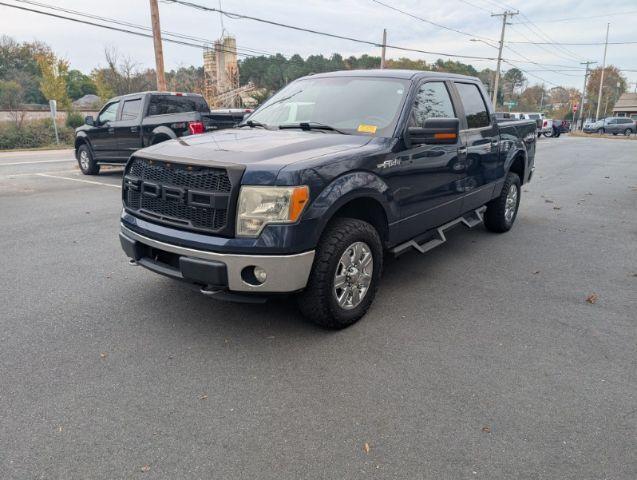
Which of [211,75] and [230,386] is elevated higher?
[211,75]

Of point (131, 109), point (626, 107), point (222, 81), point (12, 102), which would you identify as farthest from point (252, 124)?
point (626, 107)

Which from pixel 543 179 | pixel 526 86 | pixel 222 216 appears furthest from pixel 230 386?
pixel 526 86

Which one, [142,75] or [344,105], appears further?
[142,75]

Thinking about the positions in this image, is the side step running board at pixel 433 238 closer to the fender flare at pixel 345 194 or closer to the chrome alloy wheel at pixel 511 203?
the fender flare at pixel 345 194

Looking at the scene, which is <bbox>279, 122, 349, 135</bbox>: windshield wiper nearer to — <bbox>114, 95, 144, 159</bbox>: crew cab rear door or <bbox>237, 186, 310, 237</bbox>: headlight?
<bbox>237, 186, 310, 237</bbox>: headlight

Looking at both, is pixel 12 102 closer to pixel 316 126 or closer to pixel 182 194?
pixel 316 126

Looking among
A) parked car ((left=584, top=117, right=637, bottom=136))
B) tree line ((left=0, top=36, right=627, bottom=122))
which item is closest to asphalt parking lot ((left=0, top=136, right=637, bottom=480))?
tree line ((left=0, top=36, right=627, bottom=122))

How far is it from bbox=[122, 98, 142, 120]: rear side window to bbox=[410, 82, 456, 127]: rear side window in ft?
26.6

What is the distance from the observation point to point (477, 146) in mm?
5238

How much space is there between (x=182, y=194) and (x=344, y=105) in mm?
1801

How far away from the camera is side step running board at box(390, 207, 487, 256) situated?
4379 millimetres

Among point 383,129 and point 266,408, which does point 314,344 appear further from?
point 383,129

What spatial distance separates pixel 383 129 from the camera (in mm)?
4008

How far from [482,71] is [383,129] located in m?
88.2
